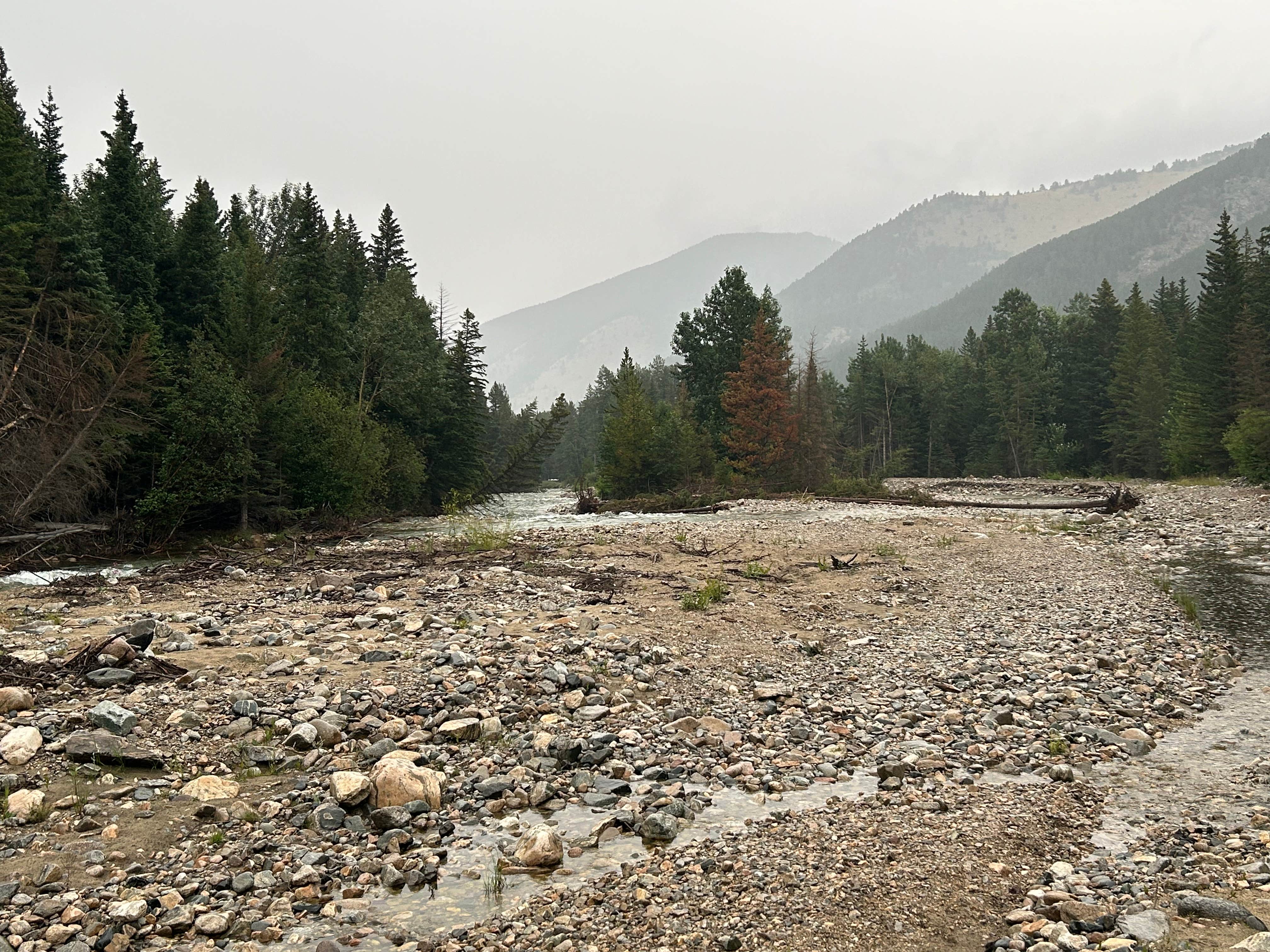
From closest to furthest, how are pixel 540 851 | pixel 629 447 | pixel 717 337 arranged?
pixel 540 851, pixel 629 447, pixel 717 337

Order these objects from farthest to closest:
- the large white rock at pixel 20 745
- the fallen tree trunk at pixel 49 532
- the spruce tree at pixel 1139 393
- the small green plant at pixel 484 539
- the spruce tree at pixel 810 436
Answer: the spruce tree at pixel 1139 393 → the spruce tree at pixel 810 436 → the small green plant at pixel 484 539 → the fallen tree trunk at pixel 49 532 → the large white rock at pixel 20 745

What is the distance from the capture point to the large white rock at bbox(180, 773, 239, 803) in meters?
5.56

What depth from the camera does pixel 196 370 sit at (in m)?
24.0

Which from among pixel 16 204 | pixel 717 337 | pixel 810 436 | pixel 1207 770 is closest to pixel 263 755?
pixel 1207 770

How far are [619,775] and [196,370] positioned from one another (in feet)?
78.9

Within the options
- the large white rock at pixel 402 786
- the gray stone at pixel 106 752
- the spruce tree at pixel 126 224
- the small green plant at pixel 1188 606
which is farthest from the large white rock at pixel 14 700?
the spruce tree at pixel 126 224

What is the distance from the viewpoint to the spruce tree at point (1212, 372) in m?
49.9

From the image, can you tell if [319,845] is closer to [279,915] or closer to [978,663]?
[279,915]

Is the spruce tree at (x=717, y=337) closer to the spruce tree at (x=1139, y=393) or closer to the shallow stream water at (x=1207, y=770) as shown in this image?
the spruce tree at (x=1139, y=393)

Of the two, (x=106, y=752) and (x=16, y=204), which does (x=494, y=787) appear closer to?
(x=106, y=752)

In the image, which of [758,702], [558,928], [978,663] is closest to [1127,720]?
[978,663]

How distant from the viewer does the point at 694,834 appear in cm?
549

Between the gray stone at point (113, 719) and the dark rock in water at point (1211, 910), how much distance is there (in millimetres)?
8330

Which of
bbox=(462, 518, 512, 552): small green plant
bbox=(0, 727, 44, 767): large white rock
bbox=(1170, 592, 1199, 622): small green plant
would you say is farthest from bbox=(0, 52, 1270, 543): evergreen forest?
bbox=(1170, 592, 1199, 622): small green plant
